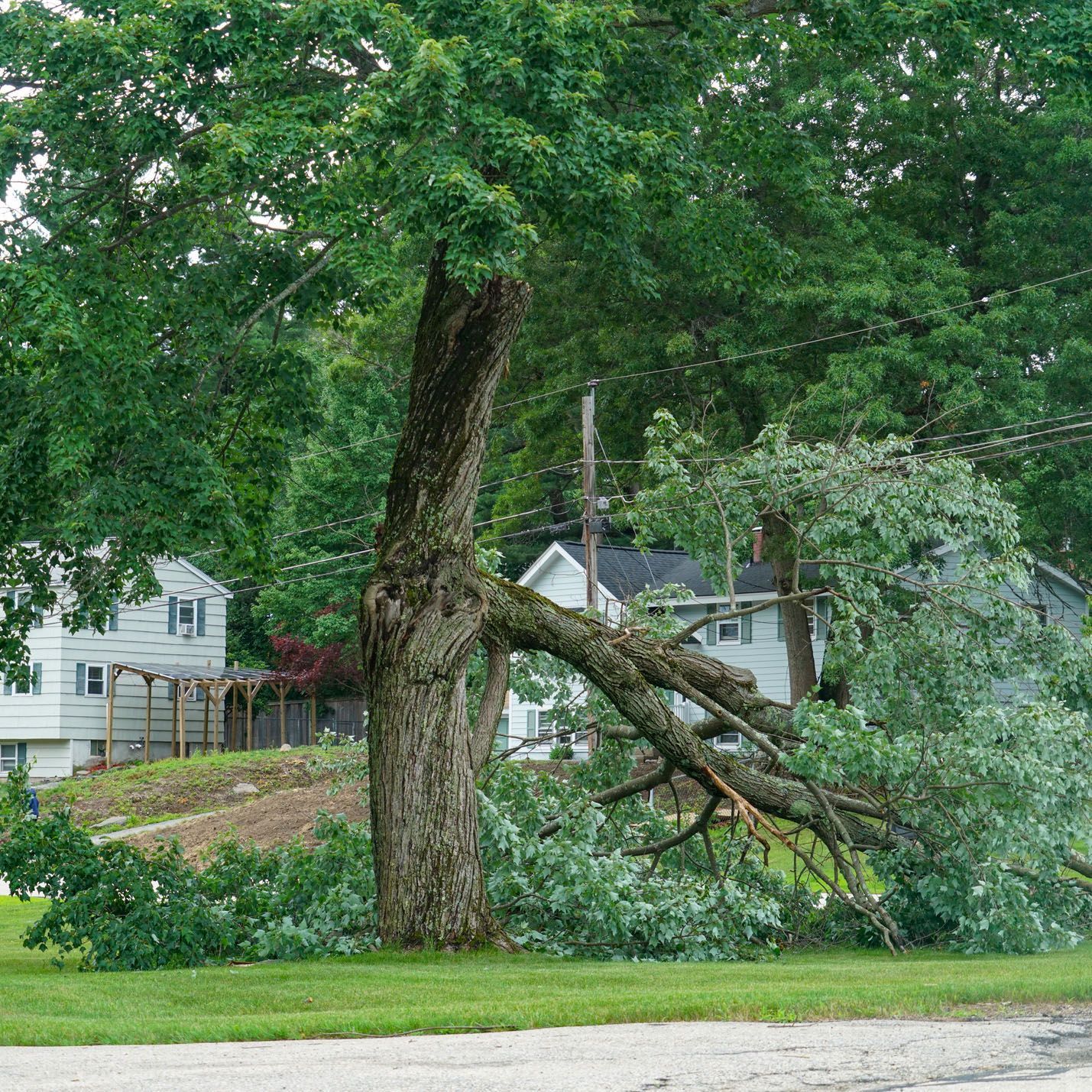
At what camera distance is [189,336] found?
460 inches

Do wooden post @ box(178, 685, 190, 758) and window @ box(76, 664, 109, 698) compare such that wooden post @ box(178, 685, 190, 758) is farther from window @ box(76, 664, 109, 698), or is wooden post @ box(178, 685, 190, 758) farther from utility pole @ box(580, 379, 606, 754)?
utility pole @ box(580, 379, 606, 754)

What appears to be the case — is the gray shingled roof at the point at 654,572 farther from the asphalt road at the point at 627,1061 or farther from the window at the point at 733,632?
the asphalt road at the point at 627,1061

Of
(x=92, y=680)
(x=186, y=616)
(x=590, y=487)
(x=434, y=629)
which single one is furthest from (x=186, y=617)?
(x=434, y=629)

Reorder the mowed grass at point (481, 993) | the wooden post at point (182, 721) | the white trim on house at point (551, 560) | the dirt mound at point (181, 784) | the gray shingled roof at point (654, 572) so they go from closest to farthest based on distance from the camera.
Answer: the mowed grass at point (481, 993) → the dirt mound at point (181, 784) → the gray shingled roof at point (654, 572) → the white trim on house at point (551, 560) → the wooden post at point (182, 721)

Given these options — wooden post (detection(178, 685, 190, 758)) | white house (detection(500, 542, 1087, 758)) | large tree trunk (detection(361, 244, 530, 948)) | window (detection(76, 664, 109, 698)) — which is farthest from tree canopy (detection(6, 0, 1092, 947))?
window (detection(76, 664, 109, 698))

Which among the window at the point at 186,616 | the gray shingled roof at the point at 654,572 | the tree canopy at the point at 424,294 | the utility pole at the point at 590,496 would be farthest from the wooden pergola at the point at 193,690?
the tree canopy at the point at 424,294

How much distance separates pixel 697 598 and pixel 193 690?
51.3ft

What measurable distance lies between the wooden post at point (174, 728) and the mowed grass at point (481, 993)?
29.3 metres

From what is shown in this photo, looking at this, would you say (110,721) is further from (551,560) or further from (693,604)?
(693,604)

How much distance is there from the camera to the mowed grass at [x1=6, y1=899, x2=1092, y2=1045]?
7.30 meters

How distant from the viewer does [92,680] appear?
128 feet

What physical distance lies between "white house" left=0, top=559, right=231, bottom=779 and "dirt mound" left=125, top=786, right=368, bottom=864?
1240 cm

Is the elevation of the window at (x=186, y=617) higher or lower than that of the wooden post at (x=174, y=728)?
higher

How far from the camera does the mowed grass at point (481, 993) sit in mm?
7305
